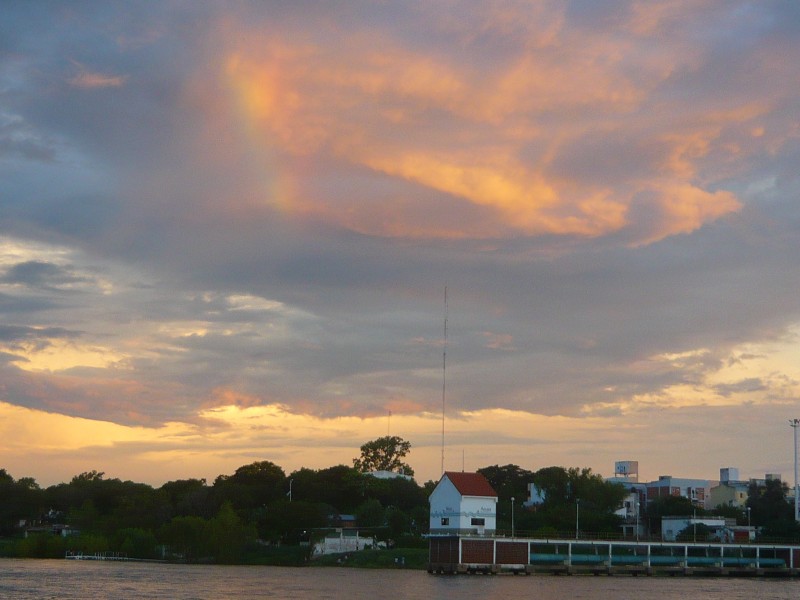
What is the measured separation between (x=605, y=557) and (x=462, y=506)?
895 inches

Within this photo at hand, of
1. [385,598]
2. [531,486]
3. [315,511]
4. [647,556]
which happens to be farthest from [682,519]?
[385,598]

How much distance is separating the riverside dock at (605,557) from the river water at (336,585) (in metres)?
2.34

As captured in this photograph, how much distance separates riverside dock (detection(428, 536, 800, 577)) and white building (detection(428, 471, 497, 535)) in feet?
4.61

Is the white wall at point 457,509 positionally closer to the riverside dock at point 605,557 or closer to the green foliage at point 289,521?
the riverside dock at point 605,557

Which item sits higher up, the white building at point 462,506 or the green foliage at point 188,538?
the white building at point 462,506

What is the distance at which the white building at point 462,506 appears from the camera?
11744 cm

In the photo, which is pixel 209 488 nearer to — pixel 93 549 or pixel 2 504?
pixel 93 549

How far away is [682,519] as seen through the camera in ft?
507

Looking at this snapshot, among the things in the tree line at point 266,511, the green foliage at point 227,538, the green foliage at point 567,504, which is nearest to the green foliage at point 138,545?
the tree line at point 266,511

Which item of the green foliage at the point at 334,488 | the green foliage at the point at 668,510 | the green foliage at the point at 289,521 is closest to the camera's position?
the green foliage at the point at 289,521

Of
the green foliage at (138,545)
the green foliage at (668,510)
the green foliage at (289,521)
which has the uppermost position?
the green foliage at (668,510)

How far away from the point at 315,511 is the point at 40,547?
1639 inches

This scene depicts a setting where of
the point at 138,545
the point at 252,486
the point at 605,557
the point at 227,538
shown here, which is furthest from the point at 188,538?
the point at 605,557

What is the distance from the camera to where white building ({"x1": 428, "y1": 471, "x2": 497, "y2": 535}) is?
385 feet
